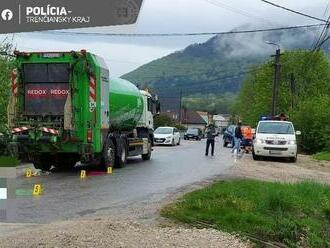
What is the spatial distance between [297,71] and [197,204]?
A: 6867 centimetres

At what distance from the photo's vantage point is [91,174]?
18.1 meters

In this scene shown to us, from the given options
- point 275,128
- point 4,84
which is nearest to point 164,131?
Result: point 275,128

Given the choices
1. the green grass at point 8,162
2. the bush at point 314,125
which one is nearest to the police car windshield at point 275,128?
the bush at point 314,125

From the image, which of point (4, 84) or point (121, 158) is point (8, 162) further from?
point (4, 84)

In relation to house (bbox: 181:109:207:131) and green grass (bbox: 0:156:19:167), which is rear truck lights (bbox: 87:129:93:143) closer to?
green grass (bbox: 0:156:19:167)

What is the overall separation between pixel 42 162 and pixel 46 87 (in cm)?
286

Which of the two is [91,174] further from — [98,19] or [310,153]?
[310,153]

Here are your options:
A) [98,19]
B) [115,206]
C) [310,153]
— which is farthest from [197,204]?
[310,153]

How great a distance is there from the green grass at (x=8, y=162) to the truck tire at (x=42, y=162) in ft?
1.97

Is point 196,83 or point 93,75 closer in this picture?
point 93,75

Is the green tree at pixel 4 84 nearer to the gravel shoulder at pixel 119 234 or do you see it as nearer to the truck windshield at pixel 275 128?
the truck windshield at pixel 275 128

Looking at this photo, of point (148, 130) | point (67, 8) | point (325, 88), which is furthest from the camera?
A: point (325, 88)

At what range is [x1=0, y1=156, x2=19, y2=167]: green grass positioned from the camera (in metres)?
19.3

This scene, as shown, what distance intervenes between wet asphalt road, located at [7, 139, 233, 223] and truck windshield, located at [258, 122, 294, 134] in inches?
324
